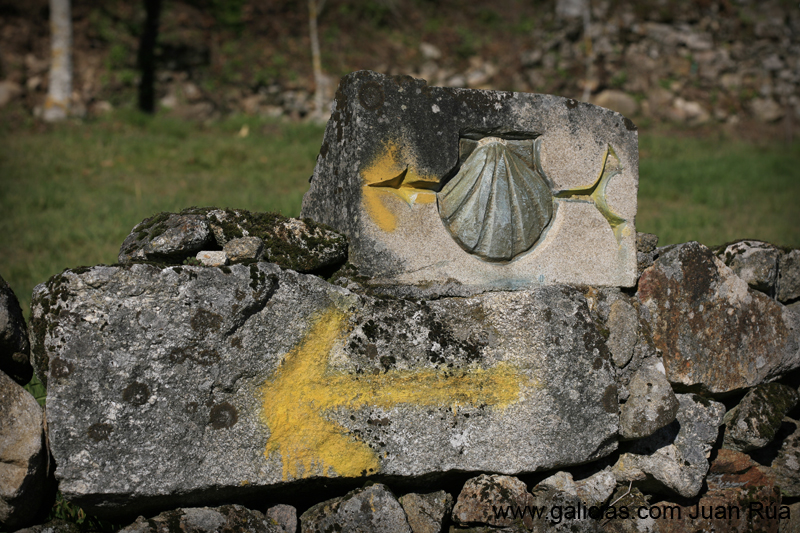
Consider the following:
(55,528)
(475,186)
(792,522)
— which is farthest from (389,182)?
(792,522)

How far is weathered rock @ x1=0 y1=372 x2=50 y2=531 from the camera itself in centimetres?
214

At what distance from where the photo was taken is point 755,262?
134 inches

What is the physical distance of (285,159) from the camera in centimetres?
784

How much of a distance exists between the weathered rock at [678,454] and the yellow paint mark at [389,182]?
156 cm

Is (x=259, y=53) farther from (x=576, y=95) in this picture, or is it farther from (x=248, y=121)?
(x=576, y=95)

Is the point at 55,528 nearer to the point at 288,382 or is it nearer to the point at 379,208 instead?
the point at 288,382

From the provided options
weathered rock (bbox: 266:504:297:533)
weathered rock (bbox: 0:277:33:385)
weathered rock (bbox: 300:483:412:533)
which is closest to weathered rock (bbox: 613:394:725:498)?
weathered rock (bbox: 300:483:412:533)

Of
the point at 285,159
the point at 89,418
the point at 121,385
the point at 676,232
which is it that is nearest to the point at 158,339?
the point at 121,385

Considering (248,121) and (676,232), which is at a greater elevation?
(248,121)

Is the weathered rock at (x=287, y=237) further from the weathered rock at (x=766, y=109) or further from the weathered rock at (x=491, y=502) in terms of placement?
the weathered rock at (x=766, y=109)

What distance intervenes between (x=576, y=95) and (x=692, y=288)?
8.09 m

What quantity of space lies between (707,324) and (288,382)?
2.10 meters

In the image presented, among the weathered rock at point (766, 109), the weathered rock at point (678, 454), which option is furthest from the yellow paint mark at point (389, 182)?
the weathered rock at point (766, 109)

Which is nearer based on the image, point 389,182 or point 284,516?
point 284,516
